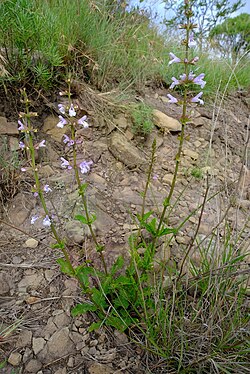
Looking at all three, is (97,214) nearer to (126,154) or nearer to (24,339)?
(126,154)

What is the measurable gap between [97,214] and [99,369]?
91 cm

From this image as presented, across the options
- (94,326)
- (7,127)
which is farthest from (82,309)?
(7,127)

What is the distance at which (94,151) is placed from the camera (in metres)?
2.45

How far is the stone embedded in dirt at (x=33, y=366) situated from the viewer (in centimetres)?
127

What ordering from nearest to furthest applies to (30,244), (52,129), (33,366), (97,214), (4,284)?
(33,366) → (4,284) → (30,244) → (97,214) → (52,129)

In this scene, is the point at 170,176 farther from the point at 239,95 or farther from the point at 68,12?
the point at 239,95

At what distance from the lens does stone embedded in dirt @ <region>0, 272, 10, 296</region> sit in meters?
1.55

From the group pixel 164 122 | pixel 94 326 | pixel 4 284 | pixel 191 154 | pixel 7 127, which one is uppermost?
pixel 164 122

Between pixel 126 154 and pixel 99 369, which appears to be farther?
pixel 126 154

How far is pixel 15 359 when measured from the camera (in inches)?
51.0

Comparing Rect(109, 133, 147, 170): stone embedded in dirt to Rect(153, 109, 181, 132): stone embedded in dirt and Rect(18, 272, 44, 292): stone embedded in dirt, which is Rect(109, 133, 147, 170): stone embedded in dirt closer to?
Rect(153, 109, 181, 132): stone embedded in dirt

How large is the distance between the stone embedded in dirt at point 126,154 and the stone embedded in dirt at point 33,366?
153cm

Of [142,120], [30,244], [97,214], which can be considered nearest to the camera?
[30,244]

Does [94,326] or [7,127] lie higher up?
[7,127]
